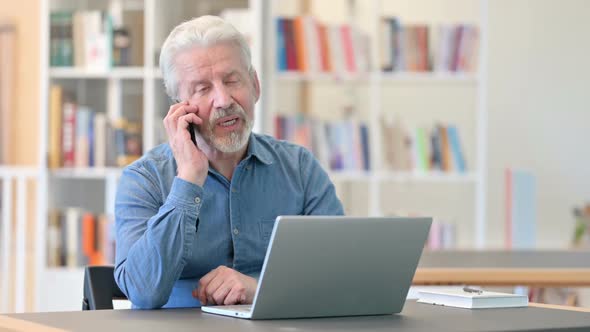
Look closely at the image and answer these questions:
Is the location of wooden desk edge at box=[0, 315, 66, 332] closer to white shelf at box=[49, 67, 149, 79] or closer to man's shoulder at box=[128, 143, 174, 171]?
man's shoulder at box=[128, 143, 174, 171]

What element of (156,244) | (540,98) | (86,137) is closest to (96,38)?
(86,137)

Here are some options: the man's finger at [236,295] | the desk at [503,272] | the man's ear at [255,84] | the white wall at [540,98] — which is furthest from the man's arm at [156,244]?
the white wall at [540,98]

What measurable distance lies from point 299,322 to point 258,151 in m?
0.67

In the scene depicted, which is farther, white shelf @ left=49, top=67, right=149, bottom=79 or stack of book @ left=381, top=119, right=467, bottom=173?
stack of book @ left=381, top=119, right=467, bottom=173

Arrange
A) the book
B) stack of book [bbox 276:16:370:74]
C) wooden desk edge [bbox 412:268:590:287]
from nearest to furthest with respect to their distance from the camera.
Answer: the book → wooden desk edge [bbox 412:268:590:287] → stack of book [bbox 276:16:370:74]

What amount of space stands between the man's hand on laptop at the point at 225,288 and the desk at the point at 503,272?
1078 mm

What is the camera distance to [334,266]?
168 cm

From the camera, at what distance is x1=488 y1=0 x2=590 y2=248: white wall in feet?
17.9

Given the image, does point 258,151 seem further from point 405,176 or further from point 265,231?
point 405,176

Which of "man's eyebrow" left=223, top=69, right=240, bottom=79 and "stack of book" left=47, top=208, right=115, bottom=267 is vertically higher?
"man's eyebrow" left=223, top=69, right=240, bottom=79

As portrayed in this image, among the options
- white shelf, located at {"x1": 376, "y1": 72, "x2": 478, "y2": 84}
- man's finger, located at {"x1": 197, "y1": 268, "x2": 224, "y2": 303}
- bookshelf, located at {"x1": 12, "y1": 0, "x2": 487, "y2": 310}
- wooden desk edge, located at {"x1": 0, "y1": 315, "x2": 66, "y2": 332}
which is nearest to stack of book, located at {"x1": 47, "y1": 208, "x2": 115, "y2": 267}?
bookshelf, located at {"x1": 12, "y1": 0, "x2": 487, "y2": 310}

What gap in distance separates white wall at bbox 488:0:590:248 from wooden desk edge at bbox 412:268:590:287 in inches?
91.3

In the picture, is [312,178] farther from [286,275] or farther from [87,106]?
[87,106]

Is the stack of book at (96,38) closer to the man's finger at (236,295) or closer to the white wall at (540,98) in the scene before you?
the white wall at (540,98)
